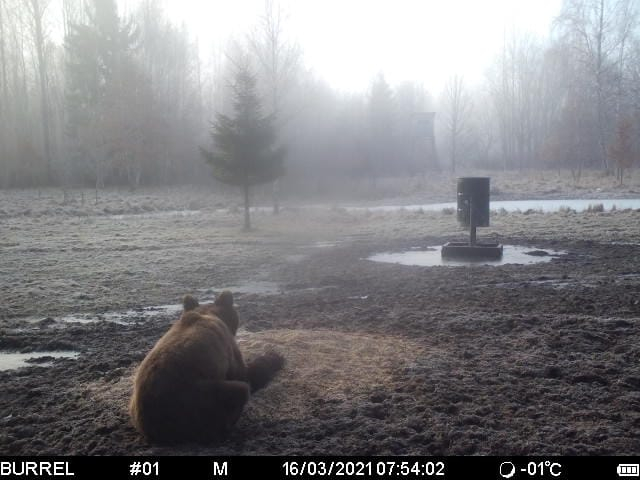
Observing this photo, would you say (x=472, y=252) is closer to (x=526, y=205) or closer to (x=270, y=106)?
(x=526, y=205)

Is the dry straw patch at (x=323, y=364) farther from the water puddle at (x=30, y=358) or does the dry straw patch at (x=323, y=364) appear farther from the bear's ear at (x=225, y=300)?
the water puddle at (x=30, y=358)

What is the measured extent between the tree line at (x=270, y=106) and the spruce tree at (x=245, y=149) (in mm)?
5758

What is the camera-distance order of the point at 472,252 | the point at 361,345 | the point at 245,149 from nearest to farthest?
the point at 361,345 → the point at 472,252 → the point at 245,149

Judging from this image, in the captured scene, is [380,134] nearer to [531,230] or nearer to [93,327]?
[531,230]

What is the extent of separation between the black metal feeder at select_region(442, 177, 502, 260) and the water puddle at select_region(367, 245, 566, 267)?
10.3 inches

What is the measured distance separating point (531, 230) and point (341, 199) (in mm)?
10684

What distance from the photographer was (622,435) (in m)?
3.97

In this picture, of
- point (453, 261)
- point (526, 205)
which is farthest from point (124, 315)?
point (526, 205)

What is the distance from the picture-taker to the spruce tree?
68.9 ft

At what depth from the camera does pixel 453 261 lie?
12633 mm

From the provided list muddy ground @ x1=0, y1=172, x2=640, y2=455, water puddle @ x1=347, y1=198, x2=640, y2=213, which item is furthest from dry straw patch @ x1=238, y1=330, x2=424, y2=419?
water puddle @ x1=347, y1=198, x2=640, y2=213
